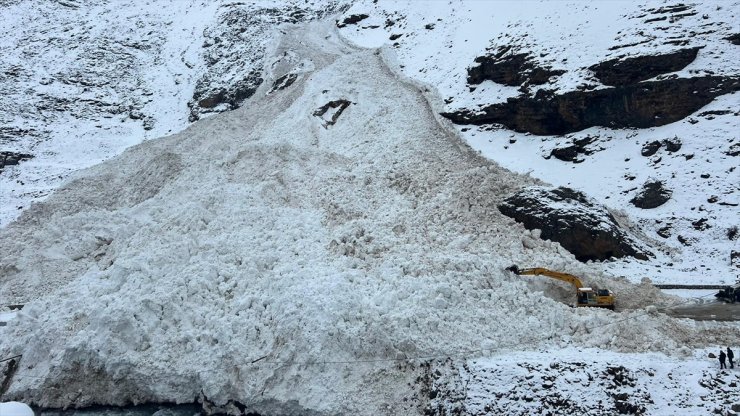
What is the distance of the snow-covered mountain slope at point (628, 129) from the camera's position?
590 inches

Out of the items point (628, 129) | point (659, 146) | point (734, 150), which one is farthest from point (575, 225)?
point (628, 129)

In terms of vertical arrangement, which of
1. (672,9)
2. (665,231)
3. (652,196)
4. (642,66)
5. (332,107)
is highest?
(672,9)

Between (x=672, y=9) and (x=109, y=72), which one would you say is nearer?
(x=672, y=9)

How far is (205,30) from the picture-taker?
42.7 metres

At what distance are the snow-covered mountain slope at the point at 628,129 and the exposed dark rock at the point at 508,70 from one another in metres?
0.06

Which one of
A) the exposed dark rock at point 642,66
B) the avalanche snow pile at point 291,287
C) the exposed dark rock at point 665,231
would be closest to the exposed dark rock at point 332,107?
the avalanche snow pile at point 291,287

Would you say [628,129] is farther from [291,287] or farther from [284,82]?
[284,82]

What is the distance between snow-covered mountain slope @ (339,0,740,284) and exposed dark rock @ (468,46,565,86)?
0.20 ft

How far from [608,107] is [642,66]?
1985 millimetres

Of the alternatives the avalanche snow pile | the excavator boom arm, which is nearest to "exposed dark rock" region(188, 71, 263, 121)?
the avalanche snow pile

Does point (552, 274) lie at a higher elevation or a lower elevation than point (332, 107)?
higher

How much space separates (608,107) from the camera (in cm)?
1939

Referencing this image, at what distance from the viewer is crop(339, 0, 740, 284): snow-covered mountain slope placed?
49.2 ft

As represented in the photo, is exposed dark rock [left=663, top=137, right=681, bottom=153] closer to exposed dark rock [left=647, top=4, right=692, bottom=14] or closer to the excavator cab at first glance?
exposed dark rock [left=647, top=4, right=692, bottom=14]
